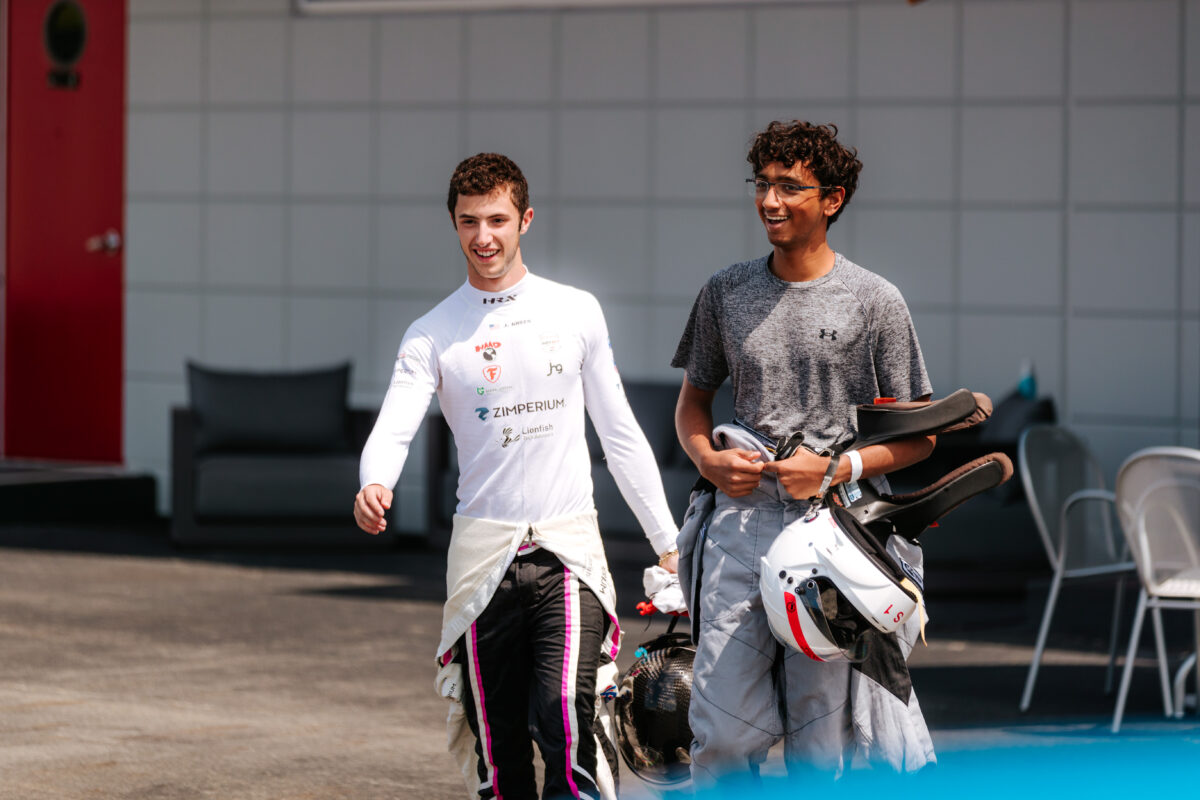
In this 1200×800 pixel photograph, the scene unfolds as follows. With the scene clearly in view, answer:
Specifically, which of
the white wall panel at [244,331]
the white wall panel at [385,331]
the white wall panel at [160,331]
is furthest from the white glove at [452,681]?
the white wall panel at [160,331]

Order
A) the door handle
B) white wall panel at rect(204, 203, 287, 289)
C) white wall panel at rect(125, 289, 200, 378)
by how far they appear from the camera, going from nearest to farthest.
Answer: white wall panel at rect(204, 203, 287, 289)
white wall panel at rect(125, 289, 200, 378)
the door handle

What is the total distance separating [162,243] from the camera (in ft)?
37.6

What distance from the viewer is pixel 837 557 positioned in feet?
10.4

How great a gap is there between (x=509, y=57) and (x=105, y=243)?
3.12 metres

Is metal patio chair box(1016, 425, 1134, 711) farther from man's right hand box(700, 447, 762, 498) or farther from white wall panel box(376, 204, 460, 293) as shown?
white wall panel box(376, 204, 460, 293)

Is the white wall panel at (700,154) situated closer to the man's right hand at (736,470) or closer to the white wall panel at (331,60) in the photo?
the white wall panel at (331,60)

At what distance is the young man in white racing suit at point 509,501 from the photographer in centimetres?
359

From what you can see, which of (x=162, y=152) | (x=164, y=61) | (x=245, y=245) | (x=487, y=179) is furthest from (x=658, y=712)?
(x=164, y=61)

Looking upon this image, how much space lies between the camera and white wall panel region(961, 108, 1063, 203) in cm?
938

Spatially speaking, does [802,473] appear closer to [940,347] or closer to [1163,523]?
[1163,523]

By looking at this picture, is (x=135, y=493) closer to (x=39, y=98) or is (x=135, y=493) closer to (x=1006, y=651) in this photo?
(x=39, y=98)

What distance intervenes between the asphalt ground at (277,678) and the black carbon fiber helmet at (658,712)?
23.9 inches

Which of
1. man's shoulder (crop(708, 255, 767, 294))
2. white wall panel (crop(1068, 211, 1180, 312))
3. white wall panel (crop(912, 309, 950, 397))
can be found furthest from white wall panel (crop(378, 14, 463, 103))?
man's shoulder (crop(708, 255, 767, 294))

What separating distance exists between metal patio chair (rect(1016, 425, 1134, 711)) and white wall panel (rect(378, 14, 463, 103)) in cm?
562
